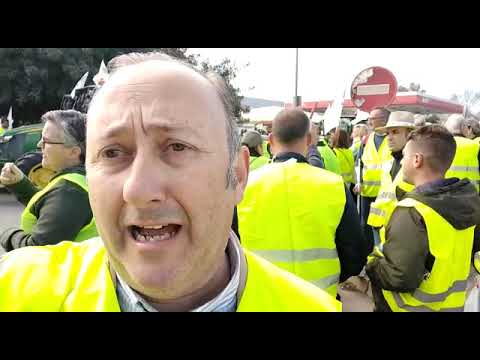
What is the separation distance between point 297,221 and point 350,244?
34cm

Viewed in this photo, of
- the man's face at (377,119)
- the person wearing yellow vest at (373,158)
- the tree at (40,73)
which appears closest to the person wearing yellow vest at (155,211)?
the person wearing yellow vest at (373,158)

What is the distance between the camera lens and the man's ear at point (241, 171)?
53.4 inches

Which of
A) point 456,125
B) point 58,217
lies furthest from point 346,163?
point 58,217

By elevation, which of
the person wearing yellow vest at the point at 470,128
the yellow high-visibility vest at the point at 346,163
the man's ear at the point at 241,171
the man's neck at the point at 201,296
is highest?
the man's ear at the point at 241,171

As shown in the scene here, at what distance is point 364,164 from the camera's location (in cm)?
642

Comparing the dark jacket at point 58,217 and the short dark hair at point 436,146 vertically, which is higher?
the short dark hair at point 436,146

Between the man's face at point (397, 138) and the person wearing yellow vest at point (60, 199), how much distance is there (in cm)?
348

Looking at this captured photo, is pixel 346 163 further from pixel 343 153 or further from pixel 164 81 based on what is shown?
pixel 164 81

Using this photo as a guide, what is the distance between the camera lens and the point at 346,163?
7723 mm

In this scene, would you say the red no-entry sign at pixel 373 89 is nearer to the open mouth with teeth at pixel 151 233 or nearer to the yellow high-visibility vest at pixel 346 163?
the yellow high-visibility vest at pixel 346 163

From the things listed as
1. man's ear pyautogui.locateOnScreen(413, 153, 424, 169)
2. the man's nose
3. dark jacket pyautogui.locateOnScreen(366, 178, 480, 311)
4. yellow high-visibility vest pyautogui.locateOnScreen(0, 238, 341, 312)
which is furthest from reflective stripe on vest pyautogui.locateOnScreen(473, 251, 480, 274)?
the man's nose

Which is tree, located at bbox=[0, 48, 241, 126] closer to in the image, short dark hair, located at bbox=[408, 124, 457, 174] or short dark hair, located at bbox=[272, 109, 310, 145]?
short dark hair, located at bbox=[272, 109, 310, 145]

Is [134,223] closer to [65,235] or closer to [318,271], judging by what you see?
[65,235]

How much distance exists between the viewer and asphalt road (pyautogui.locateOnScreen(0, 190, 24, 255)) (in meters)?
8.38
